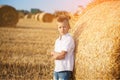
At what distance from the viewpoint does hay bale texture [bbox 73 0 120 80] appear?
435 cm

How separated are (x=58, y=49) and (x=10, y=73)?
227 cm

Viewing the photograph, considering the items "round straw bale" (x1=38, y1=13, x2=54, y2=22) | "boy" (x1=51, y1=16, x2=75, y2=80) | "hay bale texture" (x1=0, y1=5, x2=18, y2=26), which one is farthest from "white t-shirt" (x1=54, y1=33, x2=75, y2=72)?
"round straw bale" (x1=38, y1=13, x2=54, y2=22)

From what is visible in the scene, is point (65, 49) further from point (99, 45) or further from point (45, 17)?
point (45, 17)

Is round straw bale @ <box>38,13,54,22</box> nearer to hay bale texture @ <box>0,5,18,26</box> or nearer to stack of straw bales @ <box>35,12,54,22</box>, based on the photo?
stack of straw bales @ <box>35,12,54,22</box>

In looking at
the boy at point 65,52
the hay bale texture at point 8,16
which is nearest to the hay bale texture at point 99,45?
the boy at point 65,52

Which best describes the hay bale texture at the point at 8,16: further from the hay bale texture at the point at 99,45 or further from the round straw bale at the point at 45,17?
the hay bale texture at the point at 99,45

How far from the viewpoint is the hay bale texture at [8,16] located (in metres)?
18.7

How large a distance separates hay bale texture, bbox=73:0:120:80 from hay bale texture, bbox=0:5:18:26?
45.6 ft

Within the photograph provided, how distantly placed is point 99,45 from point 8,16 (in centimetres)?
1469

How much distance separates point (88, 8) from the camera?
578cm

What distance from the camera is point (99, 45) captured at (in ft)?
14.9

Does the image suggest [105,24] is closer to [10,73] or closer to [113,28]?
[113,28]

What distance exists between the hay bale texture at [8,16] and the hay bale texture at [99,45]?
13.9 metres

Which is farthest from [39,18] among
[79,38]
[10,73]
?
[79,38]
